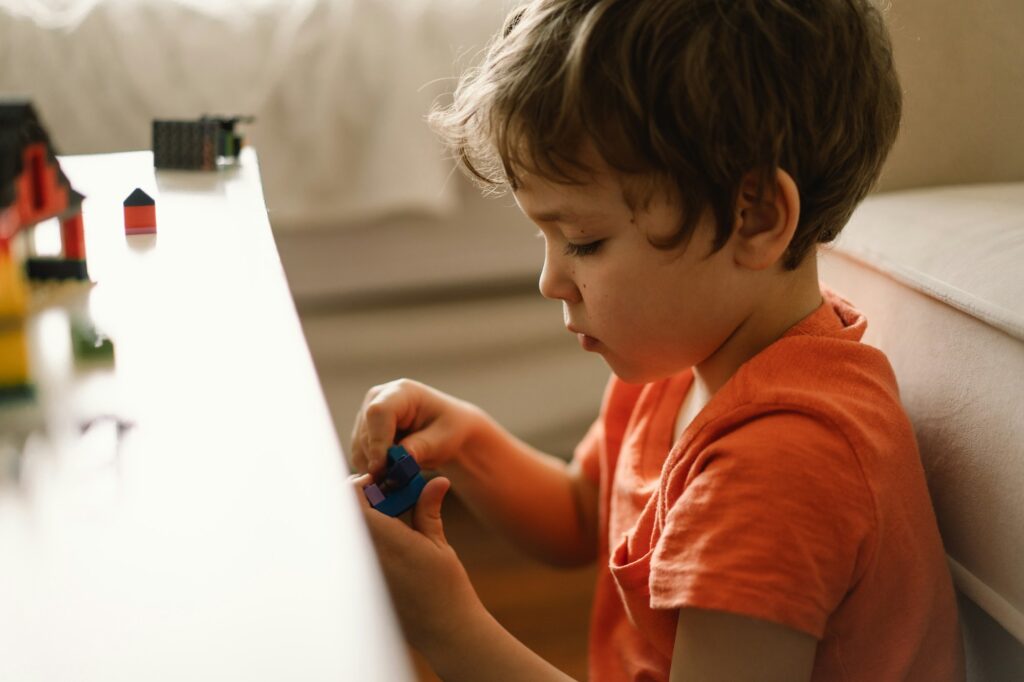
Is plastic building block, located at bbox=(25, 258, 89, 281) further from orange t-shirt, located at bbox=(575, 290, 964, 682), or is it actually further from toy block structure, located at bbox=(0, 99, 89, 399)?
orange t-shirt, located at bbox=(575, 290, 964, 682)

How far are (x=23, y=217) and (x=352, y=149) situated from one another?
75cm

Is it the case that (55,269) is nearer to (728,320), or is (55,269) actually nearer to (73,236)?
(73,236)

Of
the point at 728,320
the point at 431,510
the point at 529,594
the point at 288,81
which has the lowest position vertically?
the point at 529,594

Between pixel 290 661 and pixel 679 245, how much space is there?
0.41 m

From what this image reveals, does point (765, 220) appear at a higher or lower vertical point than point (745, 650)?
higher

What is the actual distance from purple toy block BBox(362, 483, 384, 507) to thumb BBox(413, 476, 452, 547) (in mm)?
23

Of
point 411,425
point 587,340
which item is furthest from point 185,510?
point 411,425

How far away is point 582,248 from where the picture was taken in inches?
24.8

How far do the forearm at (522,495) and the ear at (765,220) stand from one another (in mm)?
337

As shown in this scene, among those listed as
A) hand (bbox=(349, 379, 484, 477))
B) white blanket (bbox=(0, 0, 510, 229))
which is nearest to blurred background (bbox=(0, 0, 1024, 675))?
white blanket (bbox=(0, 0, 510, 229))

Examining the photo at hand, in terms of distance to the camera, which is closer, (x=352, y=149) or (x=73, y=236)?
(x=73, y=236)

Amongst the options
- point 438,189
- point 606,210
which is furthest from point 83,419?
point 438,189

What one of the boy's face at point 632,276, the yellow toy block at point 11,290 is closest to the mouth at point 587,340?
the boy's face at point 632,276

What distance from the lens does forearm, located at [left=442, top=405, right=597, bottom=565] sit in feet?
2.89
